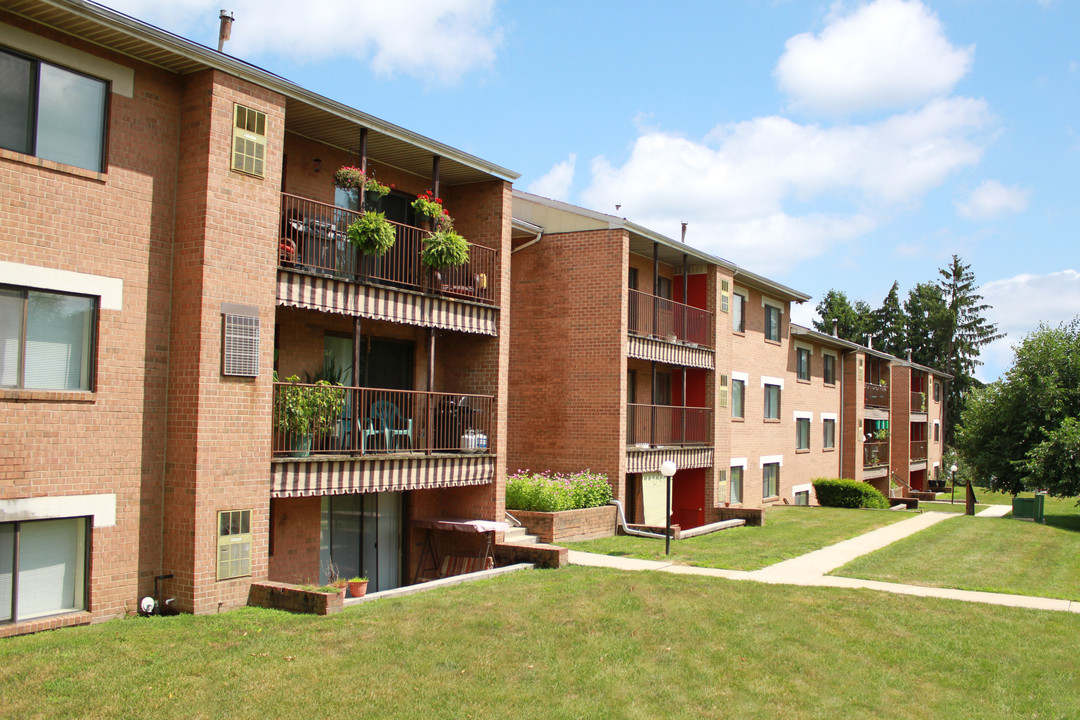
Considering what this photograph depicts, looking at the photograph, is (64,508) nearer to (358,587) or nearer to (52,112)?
(358,587)

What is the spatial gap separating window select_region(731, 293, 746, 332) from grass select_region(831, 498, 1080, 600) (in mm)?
8463

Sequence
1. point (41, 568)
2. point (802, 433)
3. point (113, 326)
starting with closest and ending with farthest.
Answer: point (41, 568), point (113, 326), point (802, 433)

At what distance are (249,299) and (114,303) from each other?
1698 millimetres

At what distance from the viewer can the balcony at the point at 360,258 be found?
43.6ft

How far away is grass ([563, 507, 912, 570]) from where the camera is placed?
17.0 metres

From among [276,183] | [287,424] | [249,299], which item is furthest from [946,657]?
[276,183]

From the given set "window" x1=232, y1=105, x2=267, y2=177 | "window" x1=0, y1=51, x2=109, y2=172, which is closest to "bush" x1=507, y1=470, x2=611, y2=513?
"window" x1=232, y1=105, x2=267, y2=177

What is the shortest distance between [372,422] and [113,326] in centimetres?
472

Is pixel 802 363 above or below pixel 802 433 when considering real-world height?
above

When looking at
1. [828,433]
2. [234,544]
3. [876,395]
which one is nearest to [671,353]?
[234,544]

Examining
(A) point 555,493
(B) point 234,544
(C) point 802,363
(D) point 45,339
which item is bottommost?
(B) point 234,544

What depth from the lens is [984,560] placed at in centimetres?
1912

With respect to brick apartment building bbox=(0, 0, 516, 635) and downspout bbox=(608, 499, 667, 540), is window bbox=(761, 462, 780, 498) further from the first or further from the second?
brick apartment building bbox=(0, 0, 516, 635)

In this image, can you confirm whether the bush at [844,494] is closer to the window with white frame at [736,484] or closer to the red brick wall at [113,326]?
the window with white frame at [736,484]
